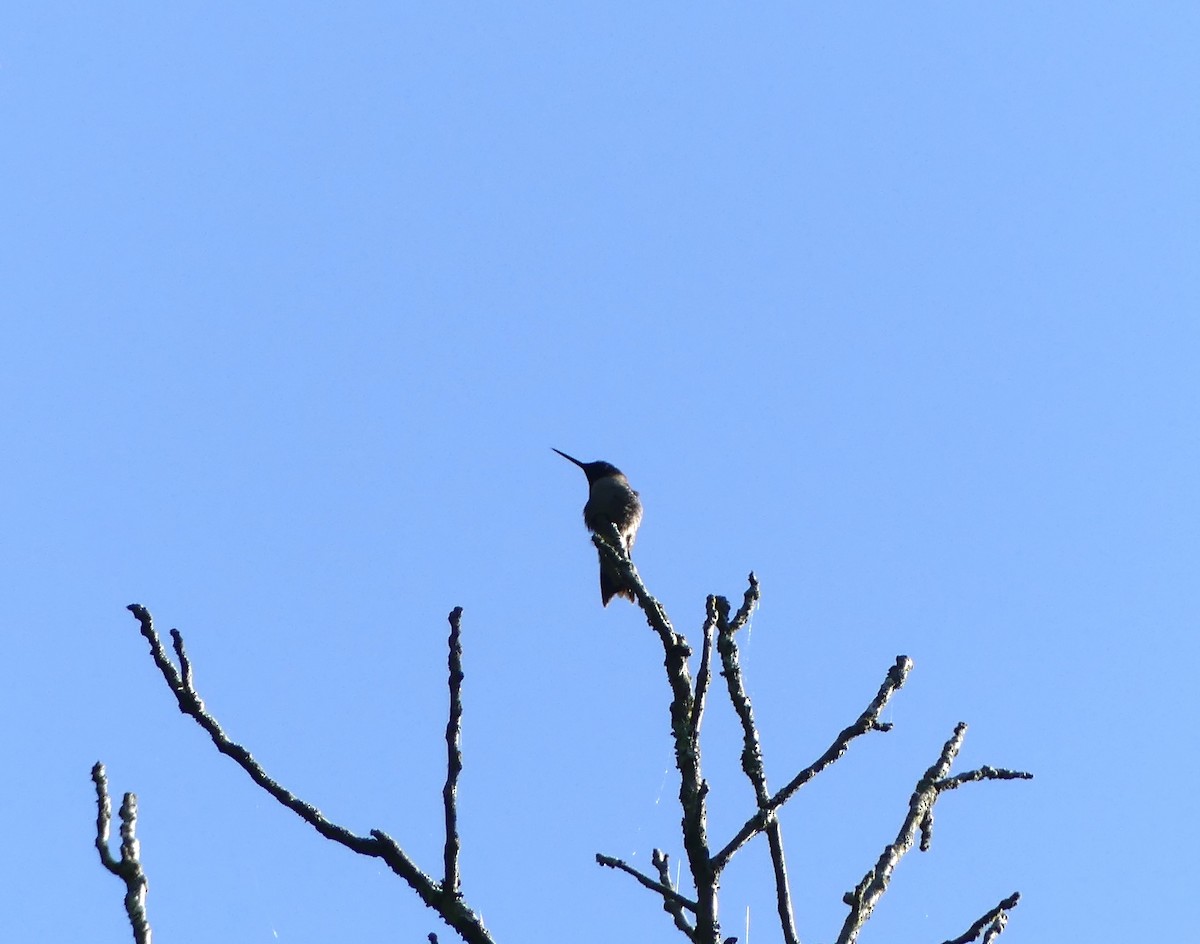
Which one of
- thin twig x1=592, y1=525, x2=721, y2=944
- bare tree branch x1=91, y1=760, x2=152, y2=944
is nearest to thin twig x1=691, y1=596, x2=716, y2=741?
thin twig x1=592, y1=525, x2=721, y2=944

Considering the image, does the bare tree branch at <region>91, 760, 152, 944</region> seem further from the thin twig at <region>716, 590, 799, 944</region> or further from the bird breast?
the bird breast

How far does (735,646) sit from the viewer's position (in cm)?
325

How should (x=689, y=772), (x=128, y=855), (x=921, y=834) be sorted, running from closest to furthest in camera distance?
1. (x=128, y=855)
2. (x=689, y=772)
3. (x=921, y=834)

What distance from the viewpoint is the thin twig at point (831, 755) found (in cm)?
287

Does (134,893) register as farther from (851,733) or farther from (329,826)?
(851,733)

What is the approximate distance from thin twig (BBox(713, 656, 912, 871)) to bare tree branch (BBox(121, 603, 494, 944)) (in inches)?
20.6

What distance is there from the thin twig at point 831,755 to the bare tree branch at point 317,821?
1.71 ft

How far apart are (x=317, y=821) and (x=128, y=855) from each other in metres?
0.38

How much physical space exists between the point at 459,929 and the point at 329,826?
0.32 metres

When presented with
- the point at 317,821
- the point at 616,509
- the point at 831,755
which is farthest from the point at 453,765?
the point at 616,509

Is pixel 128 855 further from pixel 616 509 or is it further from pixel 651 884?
pixel 616 509

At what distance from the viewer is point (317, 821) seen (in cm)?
272

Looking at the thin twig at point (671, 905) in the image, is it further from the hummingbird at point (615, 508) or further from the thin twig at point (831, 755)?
the hummingbird at point (615, 508)

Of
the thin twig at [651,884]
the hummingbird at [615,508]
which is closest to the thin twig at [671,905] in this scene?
the thin twig at [651,884]
